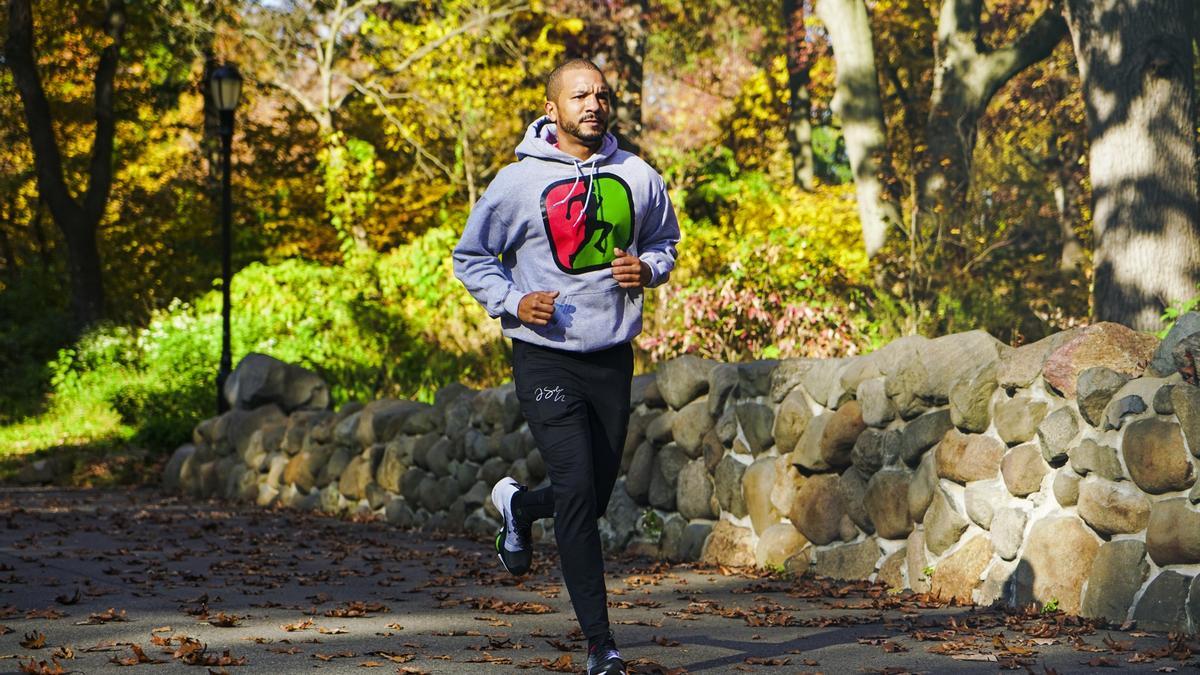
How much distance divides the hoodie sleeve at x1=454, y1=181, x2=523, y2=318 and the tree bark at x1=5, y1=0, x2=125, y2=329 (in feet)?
62.7

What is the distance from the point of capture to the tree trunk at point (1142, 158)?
10.3 metres

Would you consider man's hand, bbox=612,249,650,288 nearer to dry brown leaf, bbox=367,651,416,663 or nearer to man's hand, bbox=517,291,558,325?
man's hand, bbox=517,291,558,325

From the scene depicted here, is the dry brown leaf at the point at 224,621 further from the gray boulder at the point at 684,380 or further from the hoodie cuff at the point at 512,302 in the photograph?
the gray boulder at the point at 684,380

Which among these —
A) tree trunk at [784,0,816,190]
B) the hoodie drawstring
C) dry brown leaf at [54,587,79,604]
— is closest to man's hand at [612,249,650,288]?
the hoodie drawstring

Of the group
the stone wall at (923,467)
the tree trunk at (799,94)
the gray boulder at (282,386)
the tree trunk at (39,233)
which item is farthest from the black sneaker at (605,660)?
the tree trunk at (39,233)

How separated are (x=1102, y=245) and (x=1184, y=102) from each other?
3.95 feet

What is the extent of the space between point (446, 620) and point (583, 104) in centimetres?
265

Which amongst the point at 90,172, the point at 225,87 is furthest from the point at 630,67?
the point at 90,172

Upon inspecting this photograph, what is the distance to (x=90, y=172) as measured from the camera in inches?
906

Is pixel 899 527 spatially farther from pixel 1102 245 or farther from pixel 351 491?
pixel 351 491

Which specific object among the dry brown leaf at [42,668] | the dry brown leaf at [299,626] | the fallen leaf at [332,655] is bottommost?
the dry brown leaf at [299,626]

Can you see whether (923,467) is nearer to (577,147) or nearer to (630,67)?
(577,147)

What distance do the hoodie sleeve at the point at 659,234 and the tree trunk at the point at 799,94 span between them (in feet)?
67.3

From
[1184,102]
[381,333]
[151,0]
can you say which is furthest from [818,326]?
[151,0]
